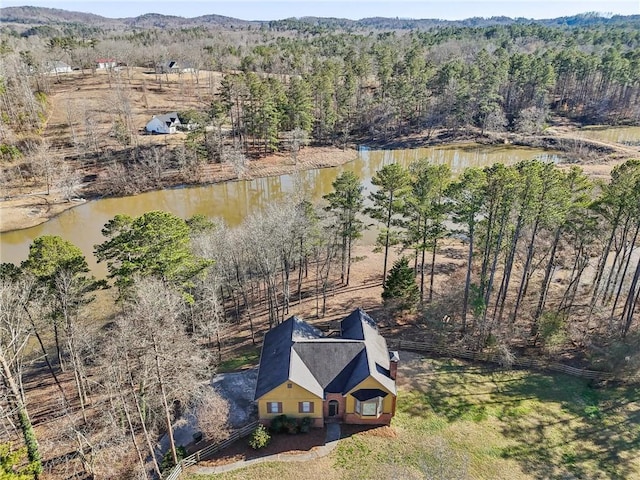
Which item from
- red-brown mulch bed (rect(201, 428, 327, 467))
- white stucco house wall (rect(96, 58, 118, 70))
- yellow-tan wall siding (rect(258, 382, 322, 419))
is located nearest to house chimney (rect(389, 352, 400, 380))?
yellow-tan wall siding (rect(258, 382, 322, 419))

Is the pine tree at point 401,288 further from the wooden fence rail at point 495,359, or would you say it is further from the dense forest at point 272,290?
the wooden fence rail at point 495,359

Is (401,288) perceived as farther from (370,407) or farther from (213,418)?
(213,418)

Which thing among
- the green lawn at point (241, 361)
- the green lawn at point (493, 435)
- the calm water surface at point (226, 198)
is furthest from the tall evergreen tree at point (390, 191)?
the calm water surface at point (226, 198)

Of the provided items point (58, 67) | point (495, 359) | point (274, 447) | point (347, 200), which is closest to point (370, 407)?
point (274, 447)

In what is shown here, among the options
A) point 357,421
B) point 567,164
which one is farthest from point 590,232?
point 567,164

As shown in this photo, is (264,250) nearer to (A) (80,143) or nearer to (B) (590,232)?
(B) (590,232)

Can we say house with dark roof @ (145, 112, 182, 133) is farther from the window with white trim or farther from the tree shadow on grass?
the tree shadow on grass
